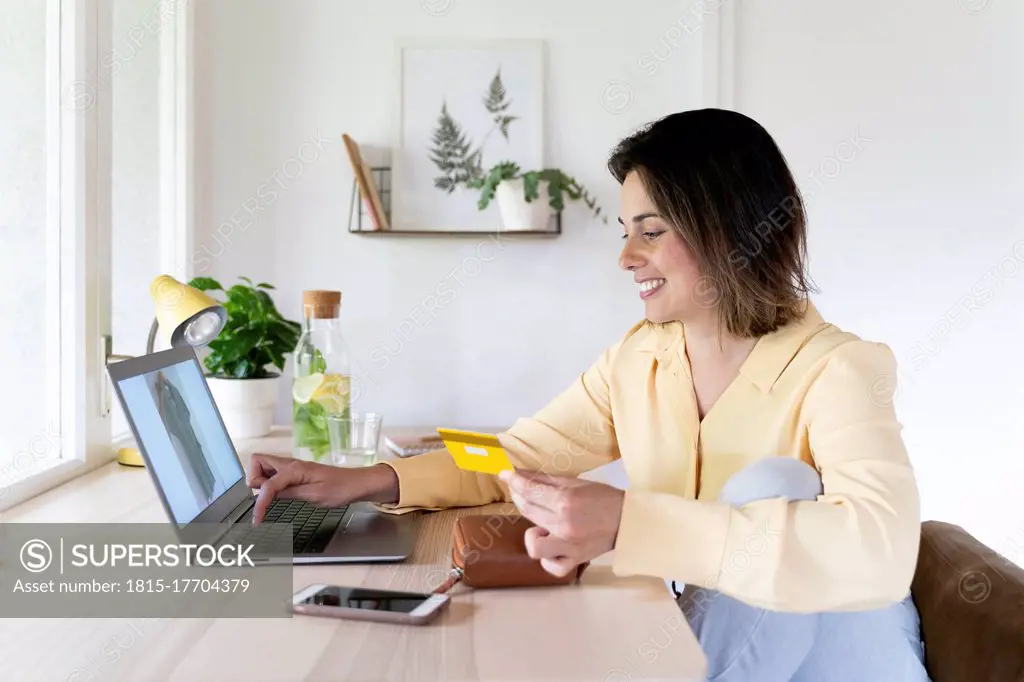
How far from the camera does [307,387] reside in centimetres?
174

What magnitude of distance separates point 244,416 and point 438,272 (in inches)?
30.3

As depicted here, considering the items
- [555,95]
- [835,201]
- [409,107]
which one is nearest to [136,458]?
[409,107]

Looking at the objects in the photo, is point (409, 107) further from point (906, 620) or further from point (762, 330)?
point (906, 620)

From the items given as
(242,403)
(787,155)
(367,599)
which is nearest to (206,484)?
(367,599)

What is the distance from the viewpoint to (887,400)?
3.40ft

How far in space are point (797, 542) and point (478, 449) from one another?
1.18 feet

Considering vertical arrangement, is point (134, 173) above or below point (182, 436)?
above

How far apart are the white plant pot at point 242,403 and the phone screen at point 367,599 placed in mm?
1111

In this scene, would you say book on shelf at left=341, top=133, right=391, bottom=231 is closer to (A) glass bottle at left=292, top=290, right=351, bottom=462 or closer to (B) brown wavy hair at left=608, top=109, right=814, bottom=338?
(A) glass bottle at left=292, top=290, right=351, bottom=462

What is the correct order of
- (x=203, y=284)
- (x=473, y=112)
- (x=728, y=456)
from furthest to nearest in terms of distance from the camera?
(x=473, y=112) < (x=203, y=284) < (x=728, y=456)

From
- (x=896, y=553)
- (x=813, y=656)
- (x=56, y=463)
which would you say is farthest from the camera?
(x=56, y=463)

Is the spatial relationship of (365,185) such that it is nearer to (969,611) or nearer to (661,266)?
(661,266)

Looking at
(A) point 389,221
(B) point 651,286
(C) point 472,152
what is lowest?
(B) point 651,286

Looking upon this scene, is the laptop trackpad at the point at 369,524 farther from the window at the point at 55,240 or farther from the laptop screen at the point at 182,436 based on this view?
the window at the point at 55,240
